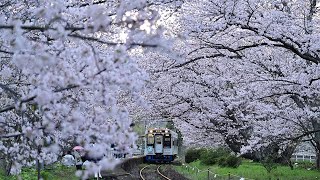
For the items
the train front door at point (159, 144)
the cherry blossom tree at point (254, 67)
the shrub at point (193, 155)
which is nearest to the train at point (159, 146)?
the train front door at point (159, 144)

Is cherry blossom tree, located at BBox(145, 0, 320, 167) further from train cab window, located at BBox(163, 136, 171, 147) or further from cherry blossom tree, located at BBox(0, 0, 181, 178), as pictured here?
train cab window, located at BBox(163, 136, 171, 147)

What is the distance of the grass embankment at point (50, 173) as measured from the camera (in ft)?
34.6

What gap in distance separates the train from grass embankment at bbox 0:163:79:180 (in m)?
15.6

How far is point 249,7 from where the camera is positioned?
820 centimetres

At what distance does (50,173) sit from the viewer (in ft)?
41.7

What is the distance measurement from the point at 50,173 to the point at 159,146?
60.9 feet

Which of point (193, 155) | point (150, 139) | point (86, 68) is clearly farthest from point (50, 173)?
point (193, 155)

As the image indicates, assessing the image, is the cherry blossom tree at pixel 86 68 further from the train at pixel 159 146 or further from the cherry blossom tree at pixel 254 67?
the train at pixel 159 146

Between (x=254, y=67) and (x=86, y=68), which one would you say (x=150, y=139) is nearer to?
(x=254, y=67)

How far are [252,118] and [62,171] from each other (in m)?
6.15

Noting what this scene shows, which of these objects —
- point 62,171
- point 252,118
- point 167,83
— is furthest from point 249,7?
point 62,171

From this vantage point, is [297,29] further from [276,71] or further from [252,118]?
[252,118]

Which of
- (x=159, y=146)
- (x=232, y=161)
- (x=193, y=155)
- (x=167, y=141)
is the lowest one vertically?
(x=232, y=161)

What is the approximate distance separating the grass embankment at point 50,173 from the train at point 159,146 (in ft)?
51.3
